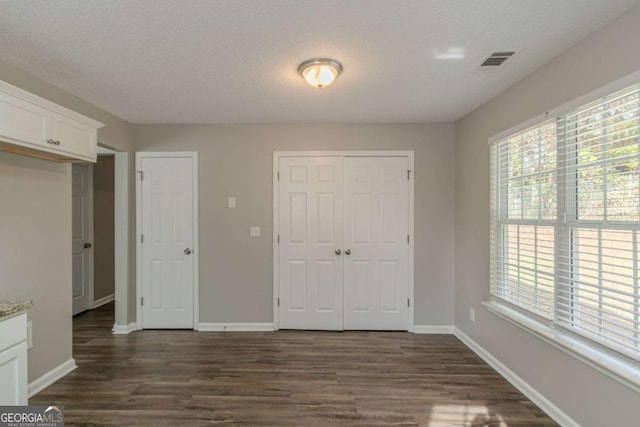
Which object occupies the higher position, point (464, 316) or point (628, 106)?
point (628, 106)

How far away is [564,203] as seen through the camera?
196cm

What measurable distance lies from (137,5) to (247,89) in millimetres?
1060

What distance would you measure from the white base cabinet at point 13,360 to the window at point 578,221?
10.7 feet

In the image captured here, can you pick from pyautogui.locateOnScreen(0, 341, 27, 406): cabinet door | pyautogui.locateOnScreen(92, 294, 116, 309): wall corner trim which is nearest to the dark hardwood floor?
pyautogui.locateOnScreen(0, 341, 27, 406): cabinet door

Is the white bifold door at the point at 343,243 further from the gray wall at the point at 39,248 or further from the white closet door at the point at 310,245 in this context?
the gray wall at the point at 39,248

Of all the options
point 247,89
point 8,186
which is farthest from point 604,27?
point 8,186

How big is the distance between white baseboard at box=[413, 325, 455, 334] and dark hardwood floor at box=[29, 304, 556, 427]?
104 mm

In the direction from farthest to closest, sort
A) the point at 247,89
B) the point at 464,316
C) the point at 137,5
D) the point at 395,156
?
the point at 395,156
the point at 464,316
the point at 247,89
the point at 137,5

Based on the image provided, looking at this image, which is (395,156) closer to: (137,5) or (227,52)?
(227,52)

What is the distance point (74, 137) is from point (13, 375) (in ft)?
5.25

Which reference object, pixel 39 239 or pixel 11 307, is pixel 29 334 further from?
pixel 11 307

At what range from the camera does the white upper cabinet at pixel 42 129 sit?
5.76 feet

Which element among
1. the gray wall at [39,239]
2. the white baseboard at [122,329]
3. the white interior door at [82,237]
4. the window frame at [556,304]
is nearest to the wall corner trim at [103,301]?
the white interior door at [82,237]

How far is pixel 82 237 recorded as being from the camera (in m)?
4.19
